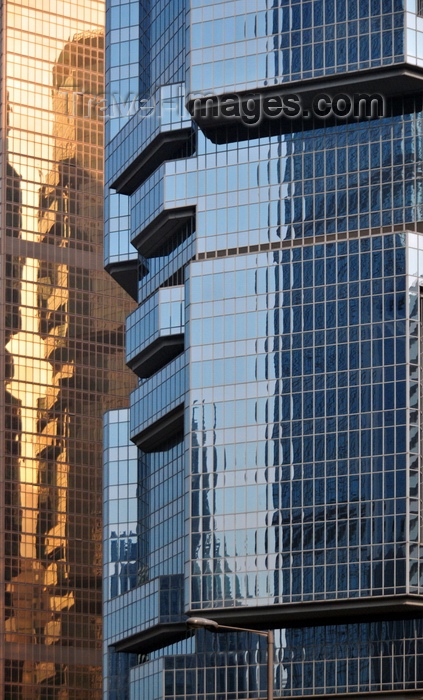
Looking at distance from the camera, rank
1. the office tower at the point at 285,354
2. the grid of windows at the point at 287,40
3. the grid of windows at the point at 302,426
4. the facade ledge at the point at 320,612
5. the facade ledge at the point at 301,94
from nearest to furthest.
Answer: the facade ledge at the point at 320,612 < the grid of windows at the point at 302,426 < the office tower at the point at 285,354 < the grid of windows at the point at 287,40 < the facade ledge at the point at 301,94

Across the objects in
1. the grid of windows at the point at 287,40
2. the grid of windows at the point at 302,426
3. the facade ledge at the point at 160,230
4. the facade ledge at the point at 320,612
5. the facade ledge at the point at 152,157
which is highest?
the grid of windows at the point at 287,40

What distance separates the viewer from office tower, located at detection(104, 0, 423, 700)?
451 feet

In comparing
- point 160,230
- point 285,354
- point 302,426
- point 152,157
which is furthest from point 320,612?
point 152,157

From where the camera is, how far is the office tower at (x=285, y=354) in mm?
137500

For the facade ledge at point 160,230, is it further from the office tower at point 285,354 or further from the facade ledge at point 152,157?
the facade ledge at point 152,157

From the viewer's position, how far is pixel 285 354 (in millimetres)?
143250

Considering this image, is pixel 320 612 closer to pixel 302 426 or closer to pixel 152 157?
pixel 302 426

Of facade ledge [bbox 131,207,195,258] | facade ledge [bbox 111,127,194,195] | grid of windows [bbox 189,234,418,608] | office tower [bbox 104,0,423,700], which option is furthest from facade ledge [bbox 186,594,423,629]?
facade ledge [bbox 111,127,194,195]

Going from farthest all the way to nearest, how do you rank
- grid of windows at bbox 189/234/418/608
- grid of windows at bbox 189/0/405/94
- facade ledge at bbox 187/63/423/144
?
facade ledge at bbox 187/63/423/144 → grid of windows at bbox 189/0/405/94 → grid of windows at bbox 189/234/418/608

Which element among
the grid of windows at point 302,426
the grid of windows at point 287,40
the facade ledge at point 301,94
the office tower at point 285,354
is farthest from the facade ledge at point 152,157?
the grid of windows at point 302,426

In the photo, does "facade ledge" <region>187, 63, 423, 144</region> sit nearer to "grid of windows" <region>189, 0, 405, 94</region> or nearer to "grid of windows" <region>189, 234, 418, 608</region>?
"grid of windows" <region>189, 0, 405, 94</region>

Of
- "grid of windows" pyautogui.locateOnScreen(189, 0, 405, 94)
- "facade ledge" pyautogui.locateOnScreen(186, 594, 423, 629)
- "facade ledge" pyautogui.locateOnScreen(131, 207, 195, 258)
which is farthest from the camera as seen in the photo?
"facade ledge" pyautogui.locateOnScreen(131, 207, 195, 258)

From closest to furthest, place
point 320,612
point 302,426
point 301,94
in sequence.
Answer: point 320,612, point 302,426, point 301,94

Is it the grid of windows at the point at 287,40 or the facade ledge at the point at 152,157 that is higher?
the grid of windows at the point at 287,40
